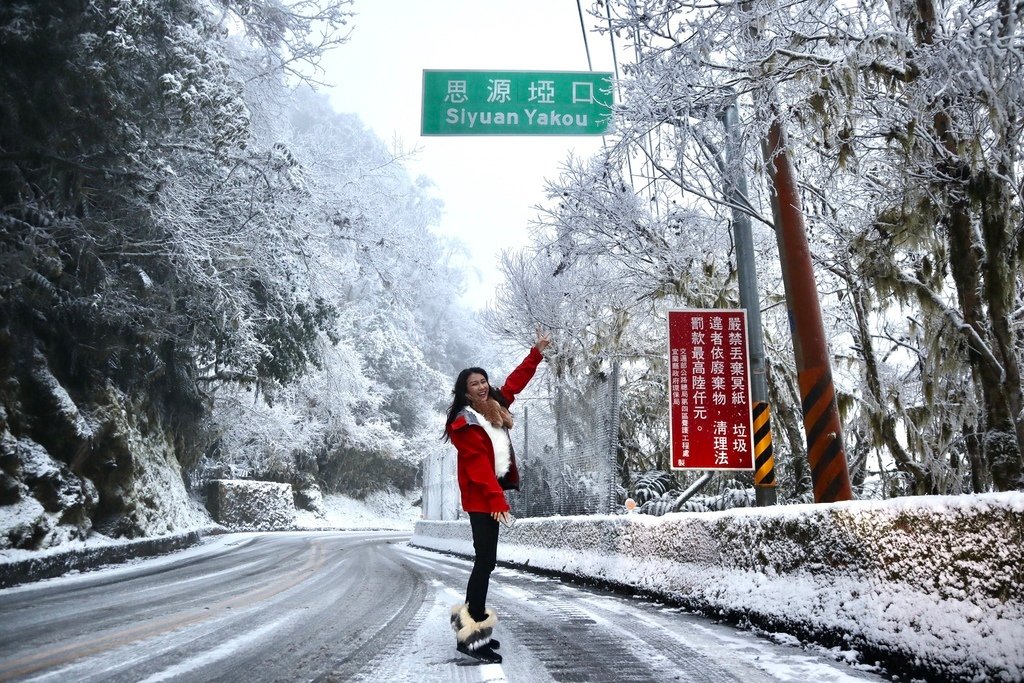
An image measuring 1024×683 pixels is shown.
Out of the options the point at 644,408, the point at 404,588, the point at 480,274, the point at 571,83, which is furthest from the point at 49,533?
the point at 480,274

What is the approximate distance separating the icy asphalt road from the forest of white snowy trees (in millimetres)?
3133

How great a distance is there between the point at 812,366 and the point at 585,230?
5.90 meters

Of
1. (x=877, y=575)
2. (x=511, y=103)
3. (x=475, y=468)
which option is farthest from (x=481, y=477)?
(x=511, y=103)

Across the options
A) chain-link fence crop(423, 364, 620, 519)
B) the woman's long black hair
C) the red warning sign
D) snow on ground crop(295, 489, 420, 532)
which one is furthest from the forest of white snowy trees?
snow on ground crop(295, 489, 420, 532)

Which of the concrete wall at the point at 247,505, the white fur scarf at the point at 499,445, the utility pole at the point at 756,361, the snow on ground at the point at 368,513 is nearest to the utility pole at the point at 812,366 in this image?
the utility pole at the point at 756,361

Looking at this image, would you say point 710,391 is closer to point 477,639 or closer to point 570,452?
point 570,452

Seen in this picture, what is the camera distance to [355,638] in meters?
4.55

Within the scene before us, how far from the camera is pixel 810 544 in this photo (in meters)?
Result: 4.58

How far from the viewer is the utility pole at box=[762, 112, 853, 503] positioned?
6957 millimetres

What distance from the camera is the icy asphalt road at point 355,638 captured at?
357 centimetres

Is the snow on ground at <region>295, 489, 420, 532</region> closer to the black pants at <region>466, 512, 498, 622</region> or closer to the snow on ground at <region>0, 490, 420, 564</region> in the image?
the snow on ground at <region>0, 490, 420, 564</region>

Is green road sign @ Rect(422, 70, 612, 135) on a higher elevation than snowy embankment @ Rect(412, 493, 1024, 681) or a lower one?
higher

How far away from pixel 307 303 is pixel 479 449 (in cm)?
1341

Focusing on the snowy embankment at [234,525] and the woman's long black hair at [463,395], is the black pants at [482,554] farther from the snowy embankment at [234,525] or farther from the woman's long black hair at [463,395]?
the snowy embankment at [234,525]
